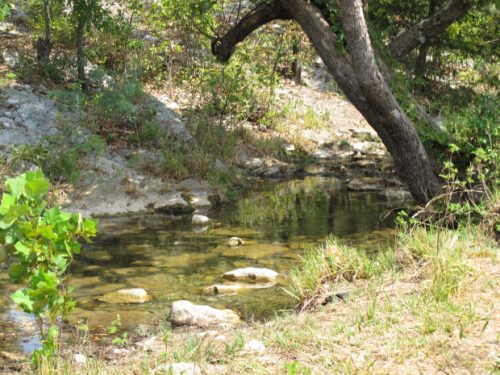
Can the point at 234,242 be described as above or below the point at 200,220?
below

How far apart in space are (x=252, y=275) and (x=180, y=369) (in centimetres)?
284

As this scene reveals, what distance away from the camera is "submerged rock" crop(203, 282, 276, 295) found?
20.0 feet

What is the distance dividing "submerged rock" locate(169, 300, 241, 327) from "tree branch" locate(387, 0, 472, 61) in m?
5.96

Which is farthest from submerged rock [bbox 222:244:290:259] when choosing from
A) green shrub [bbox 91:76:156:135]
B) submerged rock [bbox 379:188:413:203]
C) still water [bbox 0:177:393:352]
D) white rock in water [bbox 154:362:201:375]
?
green shrub [bbox 91:76:156:135]

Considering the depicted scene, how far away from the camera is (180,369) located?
11.8 ft

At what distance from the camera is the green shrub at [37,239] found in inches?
128

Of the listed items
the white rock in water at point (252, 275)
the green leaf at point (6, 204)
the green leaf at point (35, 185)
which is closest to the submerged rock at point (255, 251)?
the white rock in water at point (252, 275)

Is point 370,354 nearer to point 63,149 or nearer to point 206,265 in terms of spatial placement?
point 206,265

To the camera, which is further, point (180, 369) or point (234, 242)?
point (234, 242)

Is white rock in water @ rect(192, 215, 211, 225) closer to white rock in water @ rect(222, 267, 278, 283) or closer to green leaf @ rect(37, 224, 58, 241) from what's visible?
white rock in water @ rect(222, 267, 278, 283)

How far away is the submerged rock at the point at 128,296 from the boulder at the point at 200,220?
10.7ft

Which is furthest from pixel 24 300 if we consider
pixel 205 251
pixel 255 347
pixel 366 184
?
pixel 366 184

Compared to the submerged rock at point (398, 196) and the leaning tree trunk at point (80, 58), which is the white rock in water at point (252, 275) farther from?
the leaning tree trunk at point (80, 58)

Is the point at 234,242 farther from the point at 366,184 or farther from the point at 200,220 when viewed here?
the point at 366,184
